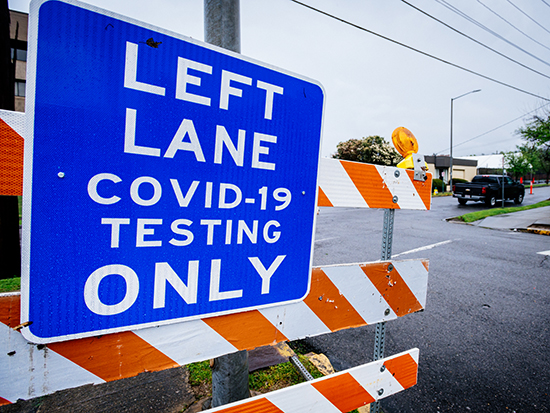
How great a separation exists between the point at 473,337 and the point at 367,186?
2.79 metres

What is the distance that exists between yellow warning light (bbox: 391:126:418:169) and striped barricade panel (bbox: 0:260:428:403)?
1.92 feet

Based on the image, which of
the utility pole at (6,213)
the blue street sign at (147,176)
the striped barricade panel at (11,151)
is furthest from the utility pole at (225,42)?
the utility pole at (6,213)

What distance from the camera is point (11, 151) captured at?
852 mm

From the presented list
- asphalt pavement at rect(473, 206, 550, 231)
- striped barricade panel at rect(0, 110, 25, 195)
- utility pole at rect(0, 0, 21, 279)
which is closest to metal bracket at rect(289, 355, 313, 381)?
striped barricade panel at rect(0, 110, 25, 195)

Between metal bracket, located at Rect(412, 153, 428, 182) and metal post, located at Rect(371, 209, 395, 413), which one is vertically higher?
metal bracket, located at Rect(412, 153, 428, 182)

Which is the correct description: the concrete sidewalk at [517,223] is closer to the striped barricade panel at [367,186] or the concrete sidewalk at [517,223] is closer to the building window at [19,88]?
the striped barricade panel at [367,186]

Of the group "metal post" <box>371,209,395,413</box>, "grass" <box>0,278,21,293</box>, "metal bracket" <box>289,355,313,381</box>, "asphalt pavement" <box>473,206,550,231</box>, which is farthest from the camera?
"asphalt pavement" <box>473,206,550,231</box>

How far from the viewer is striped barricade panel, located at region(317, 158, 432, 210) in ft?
4.47

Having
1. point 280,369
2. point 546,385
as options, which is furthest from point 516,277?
point 280,369

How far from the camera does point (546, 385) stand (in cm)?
240

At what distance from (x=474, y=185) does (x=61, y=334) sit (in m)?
19.2

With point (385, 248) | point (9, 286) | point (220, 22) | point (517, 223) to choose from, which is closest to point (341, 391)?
point (385, 248)

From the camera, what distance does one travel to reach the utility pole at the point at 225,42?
152 cm

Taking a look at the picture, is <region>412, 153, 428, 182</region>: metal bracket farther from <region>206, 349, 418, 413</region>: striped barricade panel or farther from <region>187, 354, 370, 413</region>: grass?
<region>187, 354, 370, 413</region>: grass
